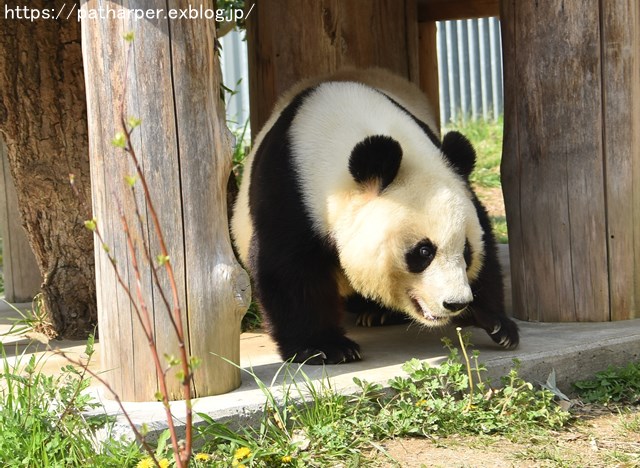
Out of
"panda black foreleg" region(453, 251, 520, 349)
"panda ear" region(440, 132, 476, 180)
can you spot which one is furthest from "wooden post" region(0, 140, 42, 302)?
"panda ear" region(440, 132, 476, 180)

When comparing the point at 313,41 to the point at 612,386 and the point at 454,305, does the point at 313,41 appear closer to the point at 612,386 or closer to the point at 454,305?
the point at 454,305

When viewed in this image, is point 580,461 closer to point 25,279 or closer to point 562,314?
point 562,314

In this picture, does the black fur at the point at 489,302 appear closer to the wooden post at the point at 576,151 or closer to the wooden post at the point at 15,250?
the wooden post at the point at 576,151

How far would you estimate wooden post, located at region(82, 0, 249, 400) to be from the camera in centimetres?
358

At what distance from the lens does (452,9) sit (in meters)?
7.35

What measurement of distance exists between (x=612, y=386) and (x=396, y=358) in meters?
1.02

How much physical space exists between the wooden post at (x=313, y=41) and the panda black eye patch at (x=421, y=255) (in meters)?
2.47

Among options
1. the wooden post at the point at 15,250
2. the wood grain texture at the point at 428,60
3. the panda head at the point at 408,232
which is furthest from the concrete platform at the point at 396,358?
the wood grain texture at the point at 428,60

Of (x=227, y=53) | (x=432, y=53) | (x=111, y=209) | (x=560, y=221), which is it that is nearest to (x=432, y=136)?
(x=560, y=221)

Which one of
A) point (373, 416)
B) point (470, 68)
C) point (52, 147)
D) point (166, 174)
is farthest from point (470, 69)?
point (166, 174)

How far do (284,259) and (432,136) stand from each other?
1072mm

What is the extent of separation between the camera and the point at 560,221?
4938 millimetres

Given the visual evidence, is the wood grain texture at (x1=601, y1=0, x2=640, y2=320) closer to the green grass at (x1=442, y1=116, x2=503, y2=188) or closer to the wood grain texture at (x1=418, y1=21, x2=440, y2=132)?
the wood grain texture at (x1=418, y1=21, x2=440, y2=132)

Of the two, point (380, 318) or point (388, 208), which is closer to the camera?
point (388, 208)
